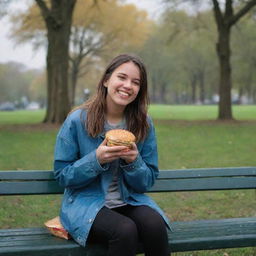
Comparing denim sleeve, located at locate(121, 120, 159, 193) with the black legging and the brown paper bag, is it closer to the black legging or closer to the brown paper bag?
the black legging

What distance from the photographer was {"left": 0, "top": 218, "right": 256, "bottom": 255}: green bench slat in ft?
9.37

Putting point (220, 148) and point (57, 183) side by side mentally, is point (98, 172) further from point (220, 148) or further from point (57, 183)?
point (220, 148)

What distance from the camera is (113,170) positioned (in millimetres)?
3076

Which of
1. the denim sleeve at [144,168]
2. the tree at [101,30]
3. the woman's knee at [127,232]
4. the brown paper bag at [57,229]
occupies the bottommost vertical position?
the brown paper bag at [57,229]

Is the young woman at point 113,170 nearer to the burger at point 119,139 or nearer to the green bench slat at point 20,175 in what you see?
the burger at point 119,139

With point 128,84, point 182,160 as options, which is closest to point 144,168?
point 128,84

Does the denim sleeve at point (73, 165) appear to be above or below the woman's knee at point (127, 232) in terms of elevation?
above

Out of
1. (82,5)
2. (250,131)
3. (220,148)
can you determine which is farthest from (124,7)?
(220,148)

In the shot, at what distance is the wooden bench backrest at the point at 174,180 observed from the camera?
10.9ft

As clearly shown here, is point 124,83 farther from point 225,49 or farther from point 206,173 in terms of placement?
→ point 225,49

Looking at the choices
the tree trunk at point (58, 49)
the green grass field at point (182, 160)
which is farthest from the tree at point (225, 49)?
the tree trunk at point (58, 49)

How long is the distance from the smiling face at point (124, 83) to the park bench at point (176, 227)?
762mm

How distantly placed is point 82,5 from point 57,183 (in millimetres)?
28082

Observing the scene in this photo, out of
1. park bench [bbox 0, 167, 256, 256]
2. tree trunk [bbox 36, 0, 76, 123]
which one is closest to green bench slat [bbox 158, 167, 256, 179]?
park bench [bbox 0, 167, 256, 256]
